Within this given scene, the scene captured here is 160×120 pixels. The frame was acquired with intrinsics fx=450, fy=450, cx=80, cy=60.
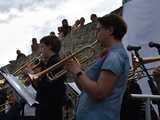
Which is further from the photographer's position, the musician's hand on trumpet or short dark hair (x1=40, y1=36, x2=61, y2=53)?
short dark hair (x1=40, y1=36, x2=61, y2=53)

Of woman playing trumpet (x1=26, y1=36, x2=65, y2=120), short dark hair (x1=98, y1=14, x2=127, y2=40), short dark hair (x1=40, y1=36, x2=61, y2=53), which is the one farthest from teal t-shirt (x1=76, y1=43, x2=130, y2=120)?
short dark hair (x1=40, y1=36, x2=61, y2=53)

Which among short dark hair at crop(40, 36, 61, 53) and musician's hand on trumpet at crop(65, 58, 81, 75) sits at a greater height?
musician's hand on trumpet at crop(65, 58, 81, 75)

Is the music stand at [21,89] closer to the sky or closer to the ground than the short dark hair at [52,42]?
closer to the ground

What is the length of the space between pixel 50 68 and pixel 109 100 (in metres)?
1.50

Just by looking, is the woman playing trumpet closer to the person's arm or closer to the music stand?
the music stand

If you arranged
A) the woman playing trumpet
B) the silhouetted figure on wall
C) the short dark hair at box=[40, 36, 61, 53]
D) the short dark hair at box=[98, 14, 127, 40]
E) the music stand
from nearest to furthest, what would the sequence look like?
the short dark hair at box=[98, 14, 127, 40] < the music stand < the woman playing trumpet < the short dark hair at box=[40, 36, 61, 53] < the silhouetted figure on wall

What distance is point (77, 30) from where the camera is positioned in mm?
10781

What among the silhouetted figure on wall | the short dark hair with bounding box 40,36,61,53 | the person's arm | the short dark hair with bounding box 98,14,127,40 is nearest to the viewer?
the person's arm

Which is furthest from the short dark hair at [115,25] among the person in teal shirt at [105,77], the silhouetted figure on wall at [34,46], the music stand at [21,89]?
the silhouetted figure on wall at [34,46]

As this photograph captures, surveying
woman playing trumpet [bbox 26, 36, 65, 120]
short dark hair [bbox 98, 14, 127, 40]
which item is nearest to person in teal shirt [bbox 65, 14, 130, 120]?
short dark hair [bbox 98, 14, 127, 40]

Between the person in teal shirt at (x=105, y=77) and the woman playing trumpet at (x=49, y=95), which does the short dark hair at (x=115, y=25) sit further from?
the woman playing trumpet at (x=49, y=95)

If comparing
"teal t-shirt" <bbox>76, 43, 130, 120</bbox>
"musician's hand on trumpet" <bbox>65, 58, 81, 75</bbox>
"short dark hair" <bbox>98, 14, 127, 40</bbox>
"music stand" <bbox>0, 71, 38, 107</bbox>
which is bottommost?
"music stand" <bbox>0, 71, 38, 107</bbox>

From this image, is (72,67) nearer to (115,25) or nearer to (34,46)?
(115,25)

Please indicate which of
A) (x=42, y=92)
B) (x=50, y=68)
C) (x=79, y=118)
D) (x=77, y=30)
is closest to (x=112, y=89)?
(x=79, y=118)
